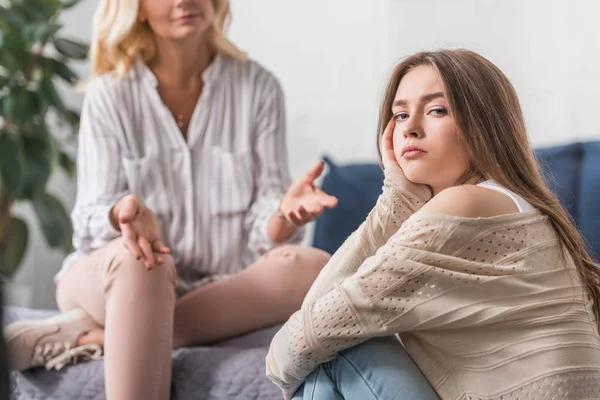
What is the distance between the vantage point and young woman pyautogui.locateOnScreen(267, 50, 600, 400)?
1177 millimetres

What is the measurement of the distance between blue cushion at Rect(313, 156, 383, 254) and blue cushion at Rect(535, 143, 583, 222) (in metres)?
0.46

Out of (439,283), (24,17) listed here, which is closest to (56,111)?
(24,17)

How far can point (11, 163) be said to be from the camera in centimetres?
292

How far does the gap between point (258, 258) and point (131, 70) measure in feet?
1.80

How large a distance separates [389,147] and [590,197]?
1.10m

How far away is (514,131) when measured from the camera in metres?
1.30

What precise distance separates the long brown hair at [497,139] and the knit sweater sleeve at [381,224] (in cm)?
9

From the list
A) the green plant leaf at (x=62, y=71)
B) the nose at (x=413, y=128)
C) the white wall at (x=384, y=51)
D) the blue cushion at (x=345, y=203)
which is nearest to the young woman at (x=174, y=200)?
the blue cushion at (x=345, y=203)

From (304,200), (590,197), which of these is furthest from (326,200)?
(590,197)

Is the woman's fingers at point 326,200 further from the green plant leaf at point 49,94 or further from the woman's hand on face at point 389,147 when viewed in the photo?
the green plant leaf at point 49,94


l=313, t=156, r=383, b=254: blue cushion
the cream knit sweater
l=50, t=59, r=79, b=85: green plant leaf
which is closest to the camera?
the cream knit sweater

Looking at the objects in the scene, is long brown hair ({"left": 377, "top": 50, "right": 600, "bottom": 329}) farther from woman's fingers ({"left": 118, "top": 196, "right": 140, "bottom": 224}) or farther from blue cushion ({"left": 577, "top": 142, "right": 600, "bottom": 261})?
blue cushion ({"left": 577, "top": 142, "right": 600, "bottom": 261})

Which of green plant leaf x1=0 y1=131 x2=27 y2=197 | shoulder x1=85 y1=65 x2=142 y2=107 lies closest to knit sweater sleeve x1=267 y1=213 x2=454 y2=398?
shoulder x1=85 y1=65 x2=142 y2=107

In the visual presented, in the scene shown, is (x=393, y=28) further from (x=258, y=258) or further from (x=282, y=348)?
(x=282, y=348)
